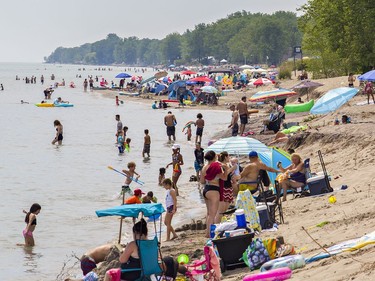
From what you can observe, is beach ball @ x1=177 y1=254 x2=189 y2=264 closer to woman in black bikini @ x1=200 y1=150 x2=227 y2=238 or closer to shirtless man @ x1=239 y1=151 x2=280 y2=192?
woman in black bikini @ x1=200 y1=150 x2=227 y2=238

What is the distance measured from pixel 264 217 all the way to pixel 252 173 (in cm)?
174

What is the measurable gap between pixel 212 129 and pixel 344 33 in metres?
7.97

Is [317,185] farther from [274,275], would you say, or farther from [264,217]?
[274,275]

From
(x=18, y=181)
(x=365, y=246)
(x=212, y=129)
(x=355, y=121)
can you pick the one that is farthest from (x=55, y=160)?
(x=365, y=246)

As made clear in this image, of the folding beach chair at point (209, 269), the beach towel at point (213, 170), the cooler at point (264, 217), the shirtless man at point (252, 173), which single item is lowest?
the folding beach chair at point (209, 269)

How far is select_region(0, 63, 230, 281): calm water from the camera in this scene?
15.9m

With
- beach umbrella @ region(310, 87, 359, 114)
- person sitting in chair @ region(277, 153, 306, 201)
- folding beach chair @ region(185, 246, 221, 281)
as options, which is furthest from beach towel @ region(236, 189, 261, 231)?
beach umbrella @ region(310, 87, 359, 114)

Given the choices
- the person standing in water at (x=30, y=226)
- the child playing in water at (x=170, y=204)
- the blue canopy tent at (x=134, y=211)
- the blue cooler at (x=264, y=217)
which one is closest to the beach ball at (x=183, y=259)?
the blue canopy tent at (x=134, y=211)

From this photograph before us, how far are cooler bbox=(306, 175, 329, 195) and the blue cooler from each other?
2354 mm

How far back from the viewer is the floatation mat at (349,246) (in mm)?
9383

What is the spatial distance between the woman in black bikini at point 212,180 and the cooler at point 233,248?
98.3 inches

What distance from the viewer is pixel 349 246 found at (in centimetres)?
955

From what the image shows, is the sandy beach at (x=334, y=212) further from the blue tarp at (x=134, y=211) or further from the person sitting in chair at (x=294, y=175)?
the blue tarp at (x=134, y=211)

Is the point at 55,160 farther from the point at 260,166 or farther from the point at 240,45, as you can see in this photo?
the point at 240,45
